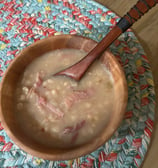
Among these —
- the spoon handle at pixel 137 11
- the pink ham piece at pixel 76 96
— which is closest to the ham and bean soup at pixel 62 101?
the pink ham piece at pixel 76 96

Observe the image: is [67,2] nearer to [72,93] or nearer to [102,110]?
[72,93]

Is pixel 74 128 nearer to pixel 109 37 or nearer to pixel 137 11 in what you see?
pixel 109 37

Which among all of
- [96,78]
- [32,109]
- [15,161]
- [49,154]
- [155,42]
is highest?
[155,42]

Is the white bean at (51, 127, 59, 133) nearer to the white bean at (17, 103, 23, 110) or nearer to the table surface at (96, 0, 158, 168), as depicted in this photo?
the white bean at (17, 103, 23, 110)

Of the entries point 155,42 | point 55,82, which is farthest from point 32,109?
point 155,42

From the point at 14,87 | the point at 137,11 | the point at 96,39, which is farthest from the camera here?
the point at 96,39

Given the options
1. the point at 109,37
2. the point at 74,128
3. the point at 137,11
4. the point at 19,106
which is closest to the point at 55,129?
the point at 74,128

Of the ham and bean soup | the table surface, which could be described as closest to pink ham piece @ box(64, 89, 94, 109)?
the ham and bean soup

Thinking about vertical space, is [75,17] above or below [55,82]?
above
